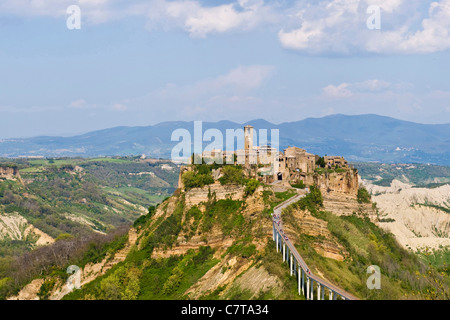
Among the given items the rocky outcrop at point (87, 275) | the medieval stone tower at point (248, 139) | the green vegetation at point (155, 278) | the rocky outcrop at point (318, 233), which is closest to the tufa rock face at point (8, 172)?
the rocky outcrop at point (87, 275)

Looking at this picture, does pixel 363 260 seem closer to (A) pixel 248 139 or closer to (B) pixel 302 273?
(B) pixel 302 273

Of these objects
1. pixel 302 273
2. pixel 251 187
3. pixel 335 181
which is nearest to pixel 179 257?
pixel 251 187

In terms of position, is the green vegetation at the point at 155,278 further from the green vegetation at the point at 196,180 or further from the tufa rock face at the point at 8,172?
the tufa rock face at the point at 8,172

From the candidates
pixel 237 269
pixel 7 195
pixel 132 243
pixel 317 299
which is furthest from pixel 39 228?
pixel 317 299

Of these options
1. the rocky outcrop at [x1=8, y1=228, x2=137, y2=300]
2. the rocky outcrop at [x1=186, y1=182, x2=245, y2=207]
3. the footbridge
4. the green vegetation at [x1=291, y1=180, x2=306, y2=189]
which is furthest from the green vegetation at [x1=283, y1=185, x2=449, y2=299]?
the rocky outcrop at [x1=8, y1=228, x2=137, y2=300]

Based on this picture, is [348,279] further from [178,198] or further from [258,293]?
[178,198]

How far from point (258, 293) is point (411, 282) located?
20019mm

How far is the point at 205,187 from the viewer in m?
60.4

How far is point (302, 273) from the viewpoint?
40.8 meters

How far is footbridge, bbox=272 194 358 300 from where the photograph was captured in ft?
121

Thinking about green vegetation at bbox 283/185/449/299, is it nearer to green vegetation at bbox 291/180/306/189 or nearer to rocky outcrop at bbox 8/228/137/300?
green vegetation at bbox 291/180/306/189

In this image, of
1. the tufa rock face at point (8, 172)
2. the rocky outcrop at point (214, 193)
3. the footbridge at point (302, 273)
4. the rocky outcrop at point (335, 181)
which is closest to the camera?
the footbridge at point (302, 273)

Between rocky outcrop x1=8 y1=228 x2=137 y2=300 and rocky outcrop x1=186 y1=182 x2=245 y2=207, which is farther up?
rocky outcrop x1=186 y1=182 x2=245 y2=207

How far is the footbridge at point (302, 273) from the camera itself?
121ft
